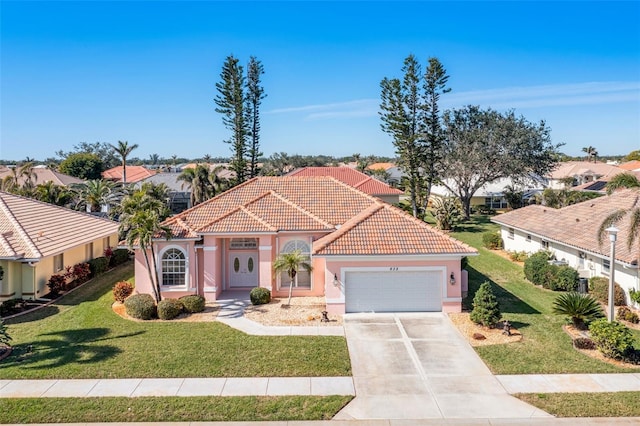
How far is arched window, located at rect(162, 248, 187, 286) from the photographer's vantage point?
66.0 feet

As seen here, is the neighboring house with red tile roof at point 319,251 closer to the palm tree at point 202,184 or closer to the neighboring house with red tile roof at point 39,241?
the neighboring house with red tile roof at point 39,241

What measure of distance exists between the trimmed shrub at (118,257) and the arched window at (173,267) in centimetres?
949

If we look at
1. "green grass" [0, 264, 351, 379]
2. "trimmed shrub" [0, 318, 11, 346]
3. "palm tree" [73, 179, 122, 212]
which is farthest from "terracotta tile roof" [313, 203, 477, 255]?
"palm tree" [73, 179, 122, 212]

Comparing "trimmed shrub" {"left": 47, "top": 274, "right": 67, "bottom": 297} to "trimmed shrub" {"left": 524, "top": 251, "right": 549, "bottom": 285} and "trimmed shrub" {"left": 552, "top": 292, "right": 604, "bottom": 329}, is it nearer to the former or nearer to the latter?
"trimmed shrub" {"left": 552, "top": 292, "right": 604, "bottom": 329}

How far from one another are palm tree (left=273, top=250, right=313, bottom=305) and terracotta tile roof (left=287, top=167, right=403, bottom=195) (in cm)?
2799

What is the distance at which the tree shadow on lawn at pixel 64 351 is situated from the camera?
533 inches

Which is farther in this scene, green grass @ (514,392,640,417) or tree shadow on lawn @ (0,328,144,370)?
tree shadow on lawn @ (0,328,144,370)

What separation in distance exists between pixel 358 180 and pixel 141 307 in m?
37.9

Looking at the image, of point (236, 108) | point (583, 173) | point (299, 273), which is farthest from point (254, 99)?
point (583, 173)

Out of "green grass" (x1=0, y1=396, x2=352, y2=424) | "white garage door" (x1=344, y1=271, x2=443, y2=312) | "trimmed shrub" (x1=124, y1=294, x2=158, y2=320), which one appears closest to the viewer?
"green grass" (x1=0, y1=396, x2=352, y2=424)

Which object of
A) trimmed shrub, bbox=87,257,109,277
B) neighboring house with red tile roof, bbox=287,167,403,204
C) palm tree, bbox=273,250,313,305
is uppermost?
neighboring house with red tile roof, bbox=287,167,403,204

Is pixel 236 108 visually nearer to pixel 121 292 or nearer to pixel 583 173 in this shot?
pixel 121 292

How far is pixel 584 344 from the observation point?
14.6m

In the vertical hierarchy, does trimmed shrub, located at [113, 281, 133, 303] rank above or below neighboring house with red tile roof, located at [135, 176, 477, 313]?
below
